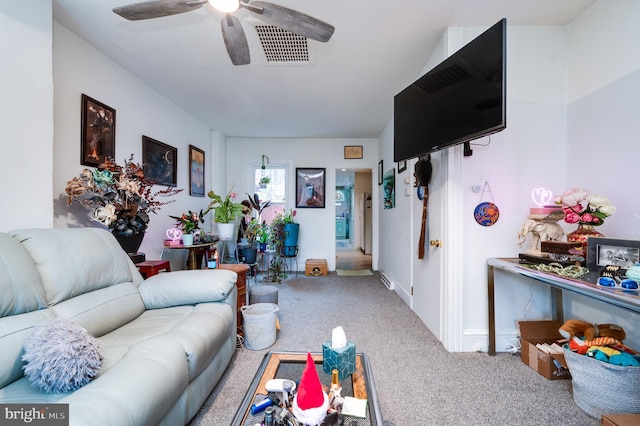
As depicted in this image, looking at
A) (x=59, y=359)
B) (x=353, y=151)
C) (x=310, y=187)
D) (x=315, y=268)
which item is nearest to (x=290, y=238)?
(x=315, y=268)

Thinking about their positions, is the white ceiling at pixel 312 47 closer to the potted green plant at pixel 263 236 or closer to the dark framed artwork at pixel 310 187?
the dark framed artwork at pixel 310 187

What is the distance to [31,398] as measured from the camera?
0.94 metres

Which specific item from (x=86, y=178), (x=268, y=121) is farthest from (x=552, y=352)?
(x=268, y=121)

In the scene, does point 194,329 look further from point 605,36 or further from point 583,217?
point 605,36

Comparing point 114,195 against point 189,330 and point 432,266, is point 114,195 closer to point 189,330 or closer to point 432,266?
point 189,330

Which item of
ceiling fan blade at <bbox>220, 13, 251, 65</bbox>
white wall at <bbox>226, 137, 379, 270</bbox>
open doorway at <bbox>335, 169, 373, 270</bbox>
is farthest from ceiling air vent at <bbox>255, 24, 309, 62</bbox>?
open doorway at <bbox>335, 169, 373, 270</bbox>

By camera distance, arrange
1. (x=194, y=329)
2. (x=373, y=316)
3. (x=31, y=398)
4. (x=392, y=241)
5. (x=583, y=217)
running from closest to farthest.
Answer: (x=31, y=398) → (x=194, y=329) → (x=583, y=217) → (x=373, y=316) → (x=392, y=241)

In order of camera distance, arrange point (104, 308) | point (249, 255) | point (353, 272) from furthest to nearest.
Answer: point (353, 272) < point (249, 255) < point (104, 308)

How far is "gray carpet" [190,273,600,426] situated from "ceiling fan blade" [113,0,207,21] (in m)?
2.22

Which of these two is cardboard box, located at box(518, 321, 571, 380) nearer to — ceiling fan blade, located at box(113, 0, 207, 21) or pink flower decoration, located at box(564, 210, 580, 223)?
pink flower decoration, located at box(564, 210, 580, 223)

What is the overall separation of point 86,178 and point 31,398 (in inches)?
60.2

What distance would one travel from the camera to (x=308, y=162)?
5125mm

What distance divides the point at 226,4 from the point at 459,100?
4.95 ft

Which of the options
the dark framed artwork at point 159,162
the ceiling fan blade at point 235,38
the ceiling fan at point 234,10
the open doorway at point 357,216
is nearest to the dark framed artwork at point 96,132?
the dark framed artwork at point 159,162
